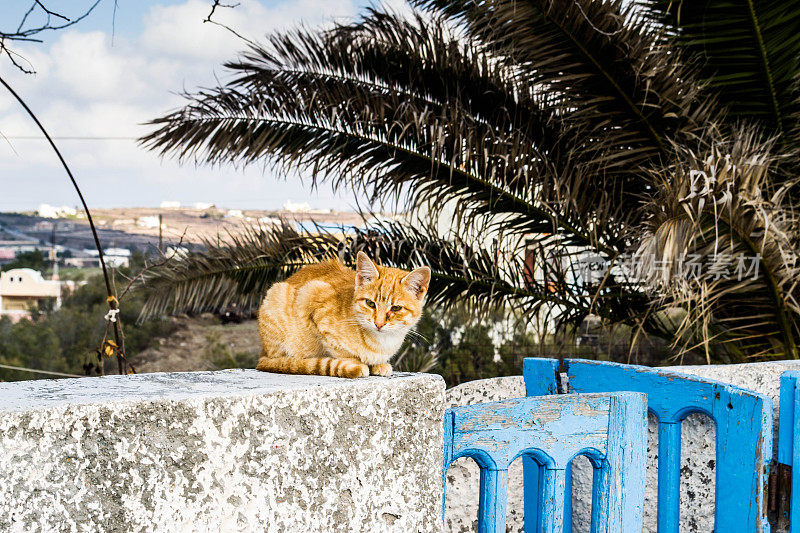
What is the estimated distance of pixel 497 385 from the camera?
2.51 m

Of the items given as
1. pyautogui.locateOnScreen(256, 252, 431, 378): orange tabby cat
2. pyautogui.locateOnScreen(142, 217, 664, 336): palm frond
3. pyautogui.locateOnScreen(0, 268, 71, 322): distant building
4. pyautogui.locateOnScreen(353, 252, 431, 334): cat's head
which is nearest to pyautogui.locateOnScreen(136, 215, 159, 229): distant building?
pyautogui.locateOnScreen(0, 268, 71, 322): distant building

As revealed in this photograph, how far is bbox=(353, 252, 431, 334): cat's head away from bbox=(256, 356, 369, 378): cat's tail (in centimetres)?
11

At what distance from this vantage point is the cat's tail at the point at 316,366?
1.48m

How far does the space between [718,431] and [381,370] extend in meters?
1.10

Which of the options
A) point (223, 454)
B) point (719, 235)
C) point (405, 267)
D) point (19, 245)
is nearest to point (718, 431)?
point (223, 454)

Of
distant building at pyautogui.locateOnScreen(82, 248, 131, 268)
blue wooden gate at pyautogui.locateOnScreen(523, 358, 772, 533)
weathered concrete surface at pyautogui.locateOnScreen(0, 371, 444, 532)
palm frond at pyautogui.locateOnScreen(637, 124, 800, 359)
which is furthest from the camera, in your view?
distant building at pyautogui.locateOnScreen(82, 248, 131, 268)

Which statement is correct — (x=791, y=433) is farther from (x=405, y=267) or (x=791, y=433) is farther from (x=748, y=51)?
(x=748, y=51)

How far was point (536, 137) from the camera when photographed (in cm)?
534

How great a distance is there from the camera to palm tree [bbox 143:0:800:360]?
4414mm

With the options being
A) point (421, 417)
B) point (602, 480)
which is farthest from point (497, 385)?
point (421, 417)

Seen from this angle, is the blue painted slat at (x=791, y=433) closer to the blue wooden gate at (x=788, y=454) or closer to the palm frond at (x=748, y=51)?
the blue wooden gate at (x=788, y=454)

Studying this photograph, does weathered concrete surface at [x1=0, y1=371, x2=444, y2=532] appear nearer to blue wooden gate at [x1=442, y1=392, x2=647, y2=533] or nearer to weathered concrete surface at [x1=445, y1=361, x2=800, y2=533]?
blue wooden gate at [x1=442, y1=392, x2=647, y2=533]

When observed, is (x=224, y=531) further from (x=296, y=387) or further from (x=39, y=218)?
(x=39, y=218)

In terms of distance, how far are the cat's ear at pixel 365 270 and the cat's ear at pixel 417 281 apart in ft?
0.24
